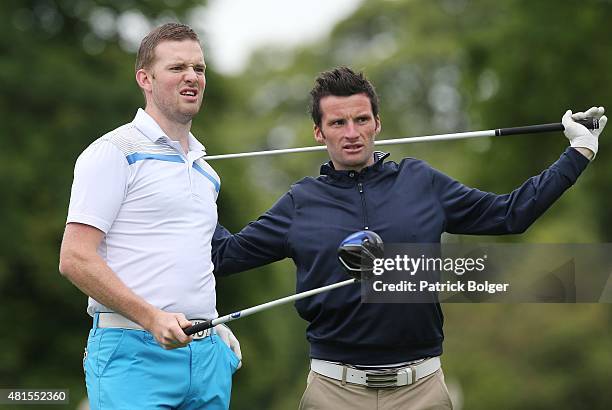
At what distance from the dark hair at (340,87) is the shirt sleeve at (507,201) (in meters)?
0.56

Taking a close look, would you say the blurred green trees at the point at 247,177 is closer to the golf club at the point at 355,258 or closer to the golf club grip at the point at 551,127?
the golf club grip at the point at 551,127

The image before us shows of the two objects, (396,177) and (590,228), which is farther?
(590,228)

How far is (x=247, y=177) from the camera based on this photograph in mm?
25359

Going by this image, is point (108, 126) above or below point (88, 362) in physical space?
above

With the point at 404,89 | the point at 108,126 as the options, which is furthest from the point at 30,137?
the point at 404,89

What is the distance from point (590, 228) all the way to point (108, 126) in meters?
9.14

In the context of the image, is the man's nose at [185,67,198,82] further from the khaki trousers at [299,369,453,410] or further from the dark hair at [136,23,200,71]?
the khaki trousers at [299,369,453,410]

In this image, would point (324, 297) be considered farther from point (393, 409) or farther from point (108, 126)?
point (108, 126)

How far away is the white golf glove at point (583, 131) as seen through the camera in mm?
6215

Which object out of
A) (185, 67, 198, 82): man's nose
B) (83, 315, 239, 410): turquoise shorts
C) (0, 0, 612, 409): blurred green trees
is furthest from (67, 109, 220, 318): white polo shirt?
(0, 0, 612, 409): blurred green trees

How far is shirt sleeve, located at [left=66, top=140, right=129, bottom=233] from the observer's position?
5.64m

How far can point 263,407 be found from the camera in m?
27.5

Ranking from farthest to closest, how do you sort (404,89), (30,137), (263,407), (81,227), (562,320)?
(404,89)
(263,407)
(562,320)
(30,137)
(81,227)

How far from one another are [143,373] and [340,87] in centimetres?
180
